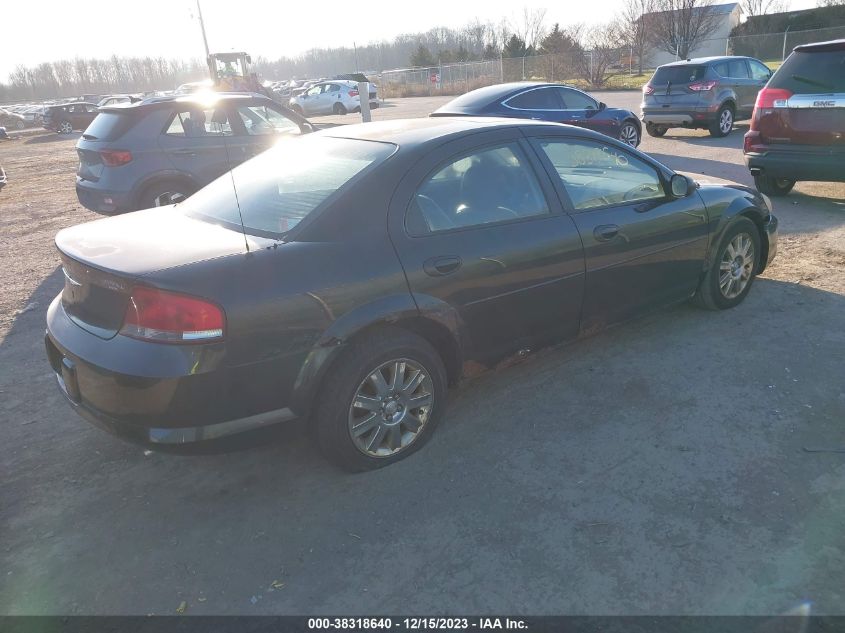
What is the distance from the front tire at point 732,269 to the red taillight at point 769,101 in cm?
366

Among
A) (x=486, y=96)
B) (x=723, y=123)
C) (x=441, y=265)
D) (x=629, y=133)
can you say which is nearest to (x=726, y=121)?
(x=723, y=123)

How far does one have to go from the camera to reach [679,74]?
14289 millimetres

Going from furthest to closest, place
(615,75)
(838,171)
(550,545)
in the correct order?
(615,75), (838,171), (550,545)

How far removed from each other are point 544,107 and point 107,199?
7.05 meters

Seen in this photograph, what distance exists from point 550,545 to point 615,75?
42.2 metres

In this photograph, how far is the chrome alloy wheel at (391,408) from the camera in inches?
124

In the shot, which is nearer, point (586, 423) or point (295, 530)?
point (295, 530)

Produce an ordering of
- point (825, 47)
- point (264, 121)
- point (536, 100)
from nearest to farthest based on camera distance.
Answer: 1. point (825, 47)
2. point (264, 121)
3. point (536, 100)

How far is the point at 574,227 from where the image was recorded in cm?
383

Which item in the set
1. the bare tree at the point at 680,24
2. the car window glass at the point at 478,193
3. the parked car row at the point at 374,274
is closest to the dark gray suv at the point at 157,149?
the parked car row at the point at 374,274

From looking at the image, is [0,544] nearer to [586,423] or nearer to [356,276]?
[356,276]

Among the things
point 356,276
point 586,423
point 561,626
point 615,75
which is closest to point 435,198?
point 356,276

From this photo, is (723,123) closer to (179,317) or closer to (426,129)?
(426,129)

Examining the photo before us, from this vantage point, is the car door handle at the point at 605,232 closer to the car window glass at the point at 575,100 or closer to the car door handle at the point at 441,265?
the car door handle at the point at 441,265
